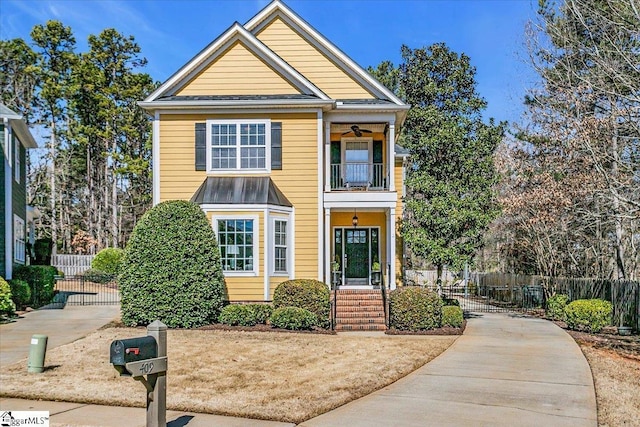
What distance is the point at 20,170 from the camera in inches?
981

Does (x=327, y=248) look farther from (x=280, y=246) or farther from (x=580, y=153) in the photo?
(x=580, y=153)

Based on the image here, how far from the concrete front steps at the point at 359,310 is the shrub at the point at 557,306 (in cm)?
627

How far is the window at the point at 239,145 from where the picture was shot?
A: 758 inches

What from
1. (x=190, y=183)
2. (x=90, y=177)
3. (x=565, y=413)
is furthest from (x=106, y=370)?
(x=90, y=177)

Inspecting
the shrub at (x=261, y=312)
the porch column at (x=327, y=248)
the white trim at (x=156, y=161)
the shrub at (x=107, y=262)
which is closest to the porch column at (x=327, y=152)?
the porch column at (x=327, y=248)

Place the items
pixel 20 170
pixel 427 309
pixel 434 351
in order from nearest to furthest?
pixel 434 351, pixel 427 309, pixel 20 170

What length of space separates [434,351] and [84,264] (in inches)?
1156

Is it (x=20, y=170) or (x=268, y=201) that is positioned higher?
(x=20, y=170)

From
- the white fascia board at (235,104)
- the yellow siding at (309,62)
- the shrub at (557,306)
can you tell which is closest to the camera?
the white fascia board at (235,104)

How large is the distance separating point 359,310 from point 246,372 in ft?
25.6

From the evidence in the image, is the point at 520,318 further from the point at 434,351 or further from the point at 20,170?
the point at 20,170

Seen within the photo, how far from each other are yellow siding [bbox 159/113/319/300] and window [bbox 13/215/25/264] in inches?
306

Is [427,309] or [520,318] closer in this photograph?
[427,309]

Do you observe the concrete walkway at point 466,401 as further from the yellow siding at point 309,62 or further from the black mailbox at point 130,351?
the yellow siding at point 309,62
